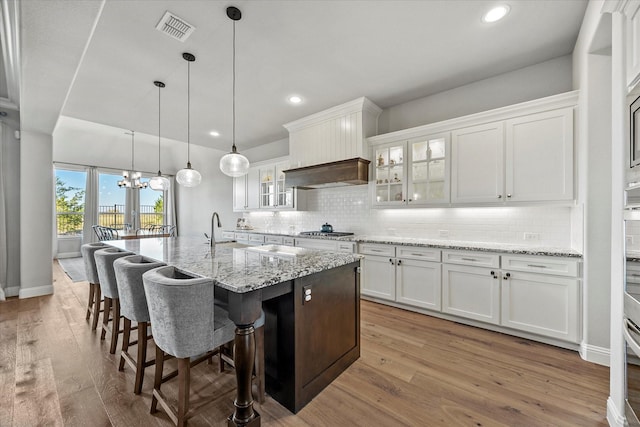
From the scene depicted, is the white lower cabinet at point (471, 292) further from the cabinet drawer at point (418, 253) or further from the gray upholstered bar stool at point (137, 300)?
the gray upholstered bar stool at point (137, 300)

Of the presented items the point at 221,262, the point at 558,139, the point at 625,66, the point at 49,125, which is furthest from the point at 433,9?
the point at 49,125

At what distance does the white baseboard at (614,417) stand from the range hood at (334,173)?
3043mm

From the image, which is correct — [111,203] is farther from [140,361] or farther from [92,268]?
[140,361]

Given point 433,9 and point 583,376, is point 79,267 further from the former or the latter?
point 583,376

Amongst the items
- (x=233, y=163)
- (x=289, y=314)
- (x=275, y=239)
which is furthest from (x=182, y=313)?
(x=275, y=239)

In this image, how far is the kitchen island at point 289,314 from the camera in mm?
1453

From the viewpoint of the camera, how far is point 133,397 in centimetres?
182

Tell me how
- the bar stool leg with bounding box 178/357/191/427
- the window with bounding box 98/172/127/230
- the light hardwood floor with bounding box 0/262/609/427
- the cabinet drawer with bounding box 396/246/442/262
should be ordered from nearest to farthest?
1. the bar stool leg with bounding box 178/357/191/427
2. the light hardwood floor with bounding box 0/262/609/427
3. the cabinet drawer with bounding box 396/246/442/262
4. the window with bounding box 98/172/127/230

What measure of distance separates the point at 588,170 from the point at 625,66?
3.65 feet

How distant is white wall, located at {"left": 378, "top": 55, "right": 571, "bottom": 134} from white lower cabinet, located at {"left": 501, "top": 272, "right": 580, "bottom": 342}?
2.03 metres

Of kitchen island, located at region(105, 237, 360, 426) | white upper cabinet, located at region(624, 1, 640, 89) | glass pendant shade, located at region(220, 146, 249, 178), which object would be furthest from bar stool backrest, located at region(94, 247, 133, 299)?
white upper cabinet, located at region(624, 1, 640, 89)

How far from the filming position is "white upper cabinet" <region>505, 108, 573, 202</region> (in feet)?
8.51

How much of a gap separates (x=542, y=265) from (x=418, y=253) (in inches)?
45.8

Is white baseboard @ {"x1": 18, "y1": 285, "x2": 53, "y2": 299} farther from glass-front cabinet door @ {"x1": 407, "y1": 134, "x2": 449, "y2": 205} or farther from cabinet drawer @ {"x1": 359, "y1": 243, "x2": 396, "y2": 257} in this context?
glass-front cabinet door @ {"x1": 407, "y1": 134, "x2": 449, "y2": 205}
